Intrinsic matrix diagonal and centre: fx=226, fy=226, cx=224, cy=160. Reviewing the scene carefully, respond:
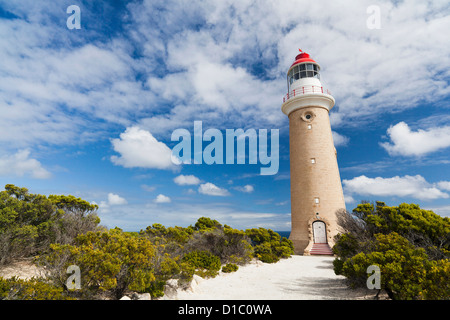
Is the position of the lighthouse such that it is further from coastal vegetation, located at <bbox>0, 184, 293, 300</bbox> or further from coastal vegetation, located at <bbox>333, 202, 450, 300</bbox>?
coastal vegetation, located at <bbox>333, 202, 450, 300</bbox>

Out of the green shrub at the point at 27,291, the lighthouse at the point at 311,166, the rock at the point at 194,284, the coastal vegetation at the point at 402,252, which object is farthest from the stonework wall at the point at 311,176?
the green shrub at the point at 27,291

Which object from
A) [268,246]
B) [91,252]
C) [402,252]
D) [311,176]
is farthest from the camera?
[311,176]

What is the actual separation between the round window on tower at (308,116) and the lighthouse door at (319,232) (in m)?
8.91

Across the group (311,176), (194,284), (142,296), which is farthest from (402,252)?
(311,176)

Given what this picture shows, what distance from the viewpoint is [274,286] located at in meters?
8.38

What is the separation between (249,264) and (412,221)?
319 inches

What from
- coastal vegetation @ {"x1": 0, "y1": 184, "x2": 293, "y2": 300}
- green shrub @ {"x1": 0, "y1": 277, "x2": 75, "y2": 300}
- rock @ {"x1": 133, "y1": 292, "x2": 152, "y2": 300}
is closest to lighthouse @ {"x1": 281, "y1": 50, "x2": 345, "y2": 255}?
coastal vegetation @ {"x1": 0, "y1": 184, "x2": 293, "y2": 300}

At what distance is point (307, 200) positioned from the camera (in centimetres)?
1891

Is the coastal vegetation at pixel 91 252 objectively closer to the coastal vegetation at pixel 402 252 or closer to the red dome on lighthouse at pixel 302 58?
the coastal vegetation at pixel 402 252

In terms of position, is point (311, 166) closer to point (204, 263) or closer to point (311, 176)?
point (311, 176)

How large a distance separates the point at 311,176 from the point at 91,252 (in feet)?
56.0

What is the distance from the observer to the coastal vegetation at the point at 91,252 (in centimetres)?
555
